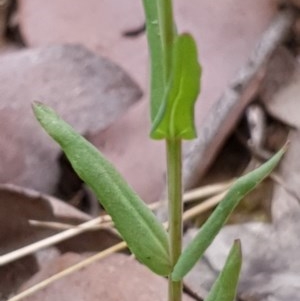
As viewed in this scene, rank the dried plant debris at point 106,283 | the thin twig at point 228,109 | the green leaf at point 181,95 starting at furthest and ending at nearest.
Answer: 1. the thin twig at point 228,109
2. the dried plant debris at point 106,283
3. the green leaf at point 181,95

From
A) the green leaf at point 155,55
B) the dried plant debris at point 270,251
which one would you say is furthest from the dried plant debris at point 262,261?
the green leaf at point 155,55

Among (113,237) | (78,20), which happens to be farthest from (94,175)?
(78,20)

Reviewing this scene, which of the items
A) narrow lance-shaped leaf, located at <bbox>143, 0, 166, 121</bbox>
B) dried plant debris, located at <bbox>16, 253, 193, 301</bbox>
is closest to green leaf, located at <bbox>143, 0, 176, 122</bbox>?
narrow lance-shaped leaf, located at <bbox>143, 0, 166, 121</bbox>

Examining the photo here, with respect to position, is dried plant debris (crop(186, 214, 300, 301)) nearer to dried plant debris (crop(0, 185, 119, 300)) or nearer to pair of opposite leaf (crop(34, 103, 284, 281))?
dried plant debris (crop(0, 185, 119, 300))

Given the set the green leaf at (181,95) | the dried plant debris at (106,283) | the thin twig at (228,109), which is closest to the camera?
the green leaf at (181,95)

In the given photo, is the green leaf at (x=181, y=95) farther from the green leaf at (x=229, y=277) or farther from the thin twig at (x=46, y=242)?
the thin twig at (x=46, y=242)

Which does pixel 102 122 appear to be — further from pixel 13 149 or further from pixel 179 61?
pixel 179 61
